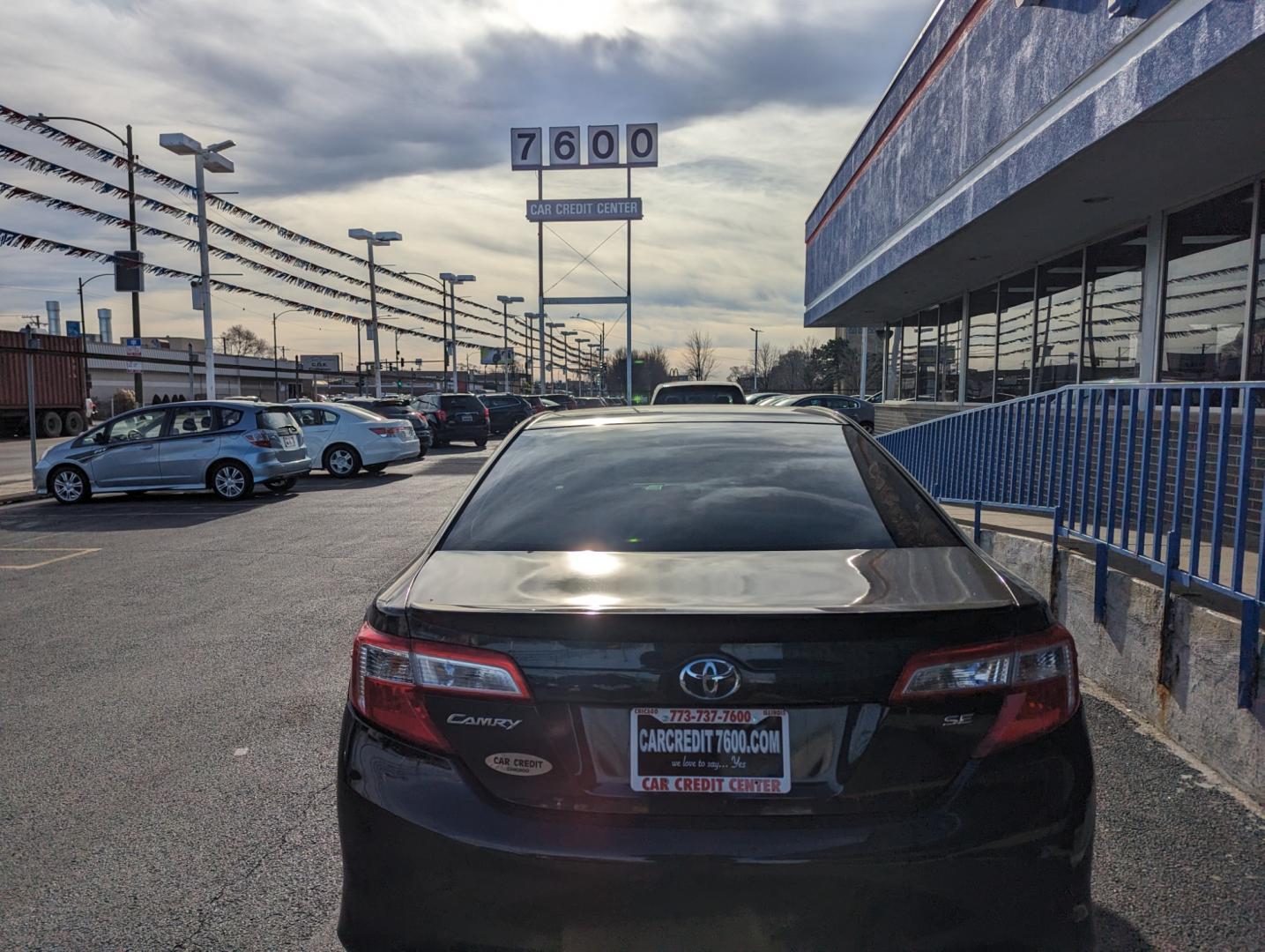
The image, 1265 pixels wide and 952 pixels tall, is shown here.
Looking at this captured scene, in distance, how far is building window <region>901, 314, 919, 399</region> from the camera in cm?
2172

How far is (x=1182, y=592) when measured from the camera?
175 inches

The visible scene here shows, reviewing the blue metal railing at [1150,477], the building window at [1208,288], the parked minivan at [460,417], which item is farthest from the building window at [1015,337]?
the parked minivan at [460,417]

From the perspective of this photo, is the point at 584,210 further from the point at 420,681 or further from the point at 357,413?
the point at 420,681

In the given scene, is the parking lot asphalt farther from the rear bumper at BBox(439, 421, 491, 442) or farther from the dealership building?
the rear bumper at BBox(439, 421, 491, 442)

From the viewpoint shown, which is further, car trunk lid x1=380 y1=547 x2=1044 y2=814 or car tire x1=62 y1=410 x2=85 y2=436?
car tire x1=62 y1=410 x2=85 y2=436

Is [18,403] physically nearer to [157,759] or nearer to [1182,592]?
[157,759]

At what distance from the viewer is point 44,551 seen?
10375mm

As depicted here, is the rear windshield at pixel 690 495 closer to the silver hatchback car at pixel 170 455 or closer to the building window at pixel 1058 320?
the building window at pixel 1058 320

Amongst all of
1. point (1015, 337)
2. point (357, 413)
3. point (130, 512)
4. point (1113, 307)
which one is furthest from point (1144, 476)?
point (357, 413)

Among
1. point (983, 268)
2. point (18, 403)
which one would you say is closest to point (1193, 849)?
point (983, 268)

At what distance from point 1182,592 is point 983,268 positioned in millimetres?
11244

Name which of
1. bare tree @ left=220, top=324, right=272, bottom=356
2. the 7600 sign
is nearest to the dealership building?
the 7600 sign

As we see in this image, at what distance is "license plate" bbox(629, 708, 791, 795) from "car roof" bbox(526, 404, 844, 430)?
170 cm

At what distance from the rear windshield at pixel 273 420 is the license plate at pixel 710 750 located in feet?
47.6
